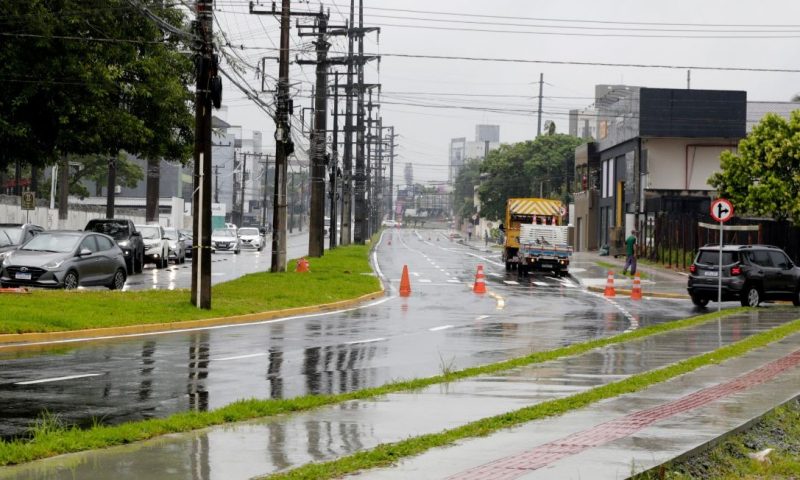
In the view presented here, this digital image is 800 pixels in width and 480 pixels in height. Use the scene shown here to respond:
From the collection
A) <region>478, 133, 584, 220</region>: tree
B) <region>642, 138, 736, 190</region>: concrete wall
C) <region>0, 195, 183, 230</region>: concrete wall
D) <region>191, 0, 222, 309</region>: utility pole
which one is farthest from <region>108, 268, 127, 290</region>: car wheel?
<region>478, 133, 584, 220</region>: tree

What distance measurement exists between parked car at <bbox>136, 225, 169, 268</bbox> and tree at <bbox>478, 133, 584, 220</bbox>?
79202 mm

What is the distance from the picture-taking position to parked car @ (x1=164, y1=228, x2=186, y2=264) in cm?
5541

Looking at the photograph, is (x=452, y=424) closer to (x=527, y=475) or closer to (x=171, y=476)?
(x=527, y=475)

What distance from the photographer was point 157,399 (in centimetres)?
1301

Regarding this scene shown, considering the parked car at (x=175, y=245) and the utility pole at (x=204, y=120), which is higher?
the utility pole at (x=204, y=120)

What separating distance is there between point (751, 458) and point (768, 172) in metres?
43.8

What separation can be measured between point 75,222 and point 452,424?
66.5 m

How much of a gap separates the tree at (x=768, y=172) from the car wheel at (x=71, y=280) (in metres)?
31.9

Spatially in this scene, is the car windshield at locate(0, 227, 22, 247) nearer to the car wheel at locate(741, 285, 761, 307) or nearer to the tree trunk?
the car wheel at locate(741, 285, 761, 307)

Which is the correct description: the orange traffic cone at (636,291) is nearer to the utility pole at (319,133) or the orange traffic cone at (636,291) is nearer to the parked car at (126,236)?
the parked car at (126,236)

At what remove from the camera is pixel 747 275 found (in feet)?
109

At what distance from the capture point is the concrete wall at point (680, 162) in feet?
241

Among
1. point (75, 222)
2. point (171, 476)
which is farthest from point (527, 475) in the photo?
point (75, 222)

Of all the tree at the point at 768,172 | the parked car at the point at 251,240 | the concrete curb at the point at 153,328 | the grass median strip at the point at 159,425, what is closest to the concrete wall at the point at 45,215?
the parked car at the point at 251,240
